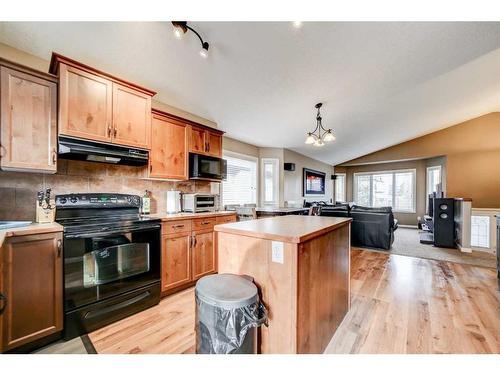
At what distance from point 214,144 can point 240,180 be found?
4.99 ft

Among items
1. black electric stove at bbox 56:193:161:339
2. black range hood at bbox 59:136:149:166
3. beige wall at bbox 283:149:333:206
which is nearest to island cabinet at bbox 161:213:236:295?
black electric stove at bbox 56:193:161:339

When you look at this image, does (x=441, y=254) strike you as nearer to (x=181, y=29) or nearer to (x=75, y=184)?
(x=181, y=29)

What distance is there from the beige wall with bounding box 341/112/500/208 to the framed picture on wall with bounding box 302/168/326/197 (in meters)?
3.28

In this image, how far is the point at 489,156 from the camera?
5547 mm

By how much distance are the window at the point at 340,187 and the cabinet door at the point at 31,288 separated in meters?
9.42

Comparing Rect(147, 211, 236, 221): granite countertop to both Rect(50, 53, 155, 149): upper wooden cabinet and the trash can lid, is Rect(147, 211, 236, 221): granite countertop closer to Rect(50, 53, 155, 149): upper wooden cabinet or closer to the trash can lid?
Rect(50, 53, 155, 149): upper wooden cabinet

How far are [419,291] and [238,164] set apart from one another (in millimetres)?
3617

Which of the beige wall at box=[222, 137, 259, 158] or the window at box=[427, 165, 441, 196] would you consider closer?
the beige wall at box=[222, 137, 259, 158]

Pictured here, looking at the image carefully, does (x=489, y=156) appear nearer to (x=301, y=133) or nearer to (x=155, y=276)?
(x=301, y=133)

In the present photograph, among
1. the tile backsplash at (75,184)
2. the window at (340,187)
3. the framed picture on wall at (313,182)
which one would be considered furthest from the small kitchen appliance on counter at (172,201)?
the window at (340,187)

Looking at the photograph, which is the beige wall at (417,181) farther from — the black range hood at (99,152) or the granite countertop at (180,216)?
the black range hood at (99,152)

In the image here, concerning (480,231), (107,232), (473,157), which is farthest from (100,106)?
(473,157)

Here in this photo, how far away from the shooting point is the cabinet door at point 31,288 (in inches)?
59.0

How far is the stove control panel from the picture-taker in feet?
6.80
